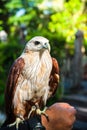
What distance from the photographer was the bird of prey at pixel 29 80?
264 centimetres

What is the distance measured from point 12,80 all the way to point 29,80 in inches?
5.4

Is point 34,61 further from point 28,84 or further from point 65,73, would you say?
point 65,73

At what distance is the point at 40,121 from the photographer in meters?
2.65

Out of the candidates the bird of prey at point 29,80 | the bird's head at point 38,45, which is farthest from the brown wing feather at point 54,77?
the bird's head at point 38,45

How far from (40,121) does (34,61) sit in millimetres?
411

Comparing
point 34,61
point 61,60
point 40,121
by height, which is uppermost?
point 34,61

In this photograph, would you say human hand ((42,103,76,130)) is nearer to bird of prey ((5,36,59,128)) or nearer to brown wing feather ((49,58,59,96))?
bird of prey ((5,36,59,128))

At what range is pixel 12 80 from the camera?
2715 millimetres

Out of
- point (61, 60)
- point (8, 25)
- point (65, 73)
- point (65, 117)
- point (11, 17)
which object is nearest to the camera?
point (65, 117)

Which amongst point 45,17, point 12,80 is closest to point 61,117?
point 12,80

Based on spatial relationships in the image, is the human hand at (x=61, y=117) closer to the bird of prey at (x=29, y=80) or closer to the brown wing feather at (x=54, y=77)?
the bird of prey at (x=29, y=80)

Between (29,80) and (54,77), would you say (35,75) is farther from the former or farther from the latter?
(54,77)

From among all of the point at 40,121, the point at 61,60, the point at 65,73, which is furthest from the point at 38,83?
the point at 65,73

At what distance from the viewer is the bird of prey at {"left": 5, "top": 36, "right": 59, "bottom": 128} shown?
8.66ft
